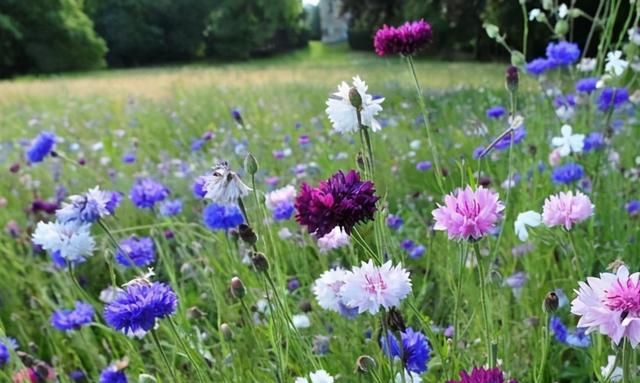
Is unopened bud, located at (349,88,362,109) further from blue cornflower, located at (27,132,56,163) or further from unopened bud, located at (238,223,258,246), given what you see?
blue cornflower, located at (27,132,56,163)

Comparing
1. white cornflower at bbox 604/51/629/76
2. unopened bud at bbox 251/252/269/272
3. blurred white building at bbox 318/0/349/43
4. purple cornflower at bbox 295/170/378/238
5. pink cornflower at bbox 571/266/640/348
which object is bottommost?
blurred white building at bbox 318/0/349/43

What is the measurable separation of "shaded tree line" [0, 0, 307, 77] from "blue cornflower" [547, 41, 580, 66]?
22.9 m

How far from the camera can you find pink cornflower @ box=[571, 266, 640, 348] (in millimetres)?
524

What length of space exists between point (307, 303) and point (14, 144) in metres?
2.79

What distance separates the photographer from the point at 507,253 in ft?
5.36

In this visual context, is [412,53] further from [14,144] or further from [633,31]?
[14,144]

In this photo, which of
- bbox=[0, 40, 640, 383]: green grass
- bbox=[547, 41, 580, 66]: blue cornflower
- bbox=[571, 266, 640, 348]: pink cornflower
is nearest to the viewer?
bbox=[571, 266, 640, 348]: pink cornflower

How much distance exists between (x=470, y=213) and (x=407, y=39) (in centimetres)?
40

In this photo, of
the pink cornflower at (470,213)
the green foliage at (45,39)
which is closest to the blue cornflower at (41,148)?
the pink cornflower at (470,213)

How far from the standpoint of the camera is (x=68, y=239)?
104 centimetres

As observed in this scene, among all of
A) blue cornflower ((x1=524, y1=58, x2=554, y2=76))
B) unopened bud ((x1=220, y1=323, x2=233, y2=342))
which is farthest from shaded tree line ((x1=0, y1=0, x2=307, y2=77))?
unopened bud ((x1=220, y1=323, x2=233, y2=342))

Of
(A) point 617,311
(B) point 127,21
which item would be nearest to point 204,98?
(A) point 617,311

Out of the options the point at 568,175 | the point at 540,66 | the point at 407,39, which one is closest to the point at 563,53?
the point at 540,66

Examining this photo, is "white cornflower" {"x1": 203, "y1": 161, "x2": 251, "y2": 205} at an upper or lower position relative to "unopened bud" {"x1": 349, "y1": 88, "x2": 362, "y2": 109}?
lower
